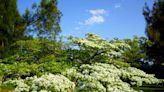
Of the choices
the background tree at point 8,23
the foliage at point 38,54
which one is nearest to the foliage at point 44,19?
the background tree at point 8,23

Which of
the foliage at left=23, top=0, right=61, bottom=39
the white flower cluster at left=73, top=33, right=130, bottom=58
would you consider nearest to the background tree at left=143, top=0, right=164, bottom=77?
the foliage at left=23, top=0, right=61, bottom=39

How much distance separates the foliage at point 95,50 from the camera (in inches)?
508

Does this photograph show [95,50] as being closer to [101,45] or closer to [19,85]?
[101,45]

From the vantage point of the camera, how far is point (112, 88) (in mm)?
11672

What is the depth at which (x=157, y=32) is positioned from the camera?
117 feet

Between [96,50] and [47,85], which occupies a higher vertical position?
[96,50]

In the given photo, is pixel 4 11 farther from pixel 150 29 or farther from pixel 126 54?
pixel 126 54

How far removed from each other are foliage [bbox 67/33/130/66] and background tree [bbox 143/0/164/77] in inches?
877

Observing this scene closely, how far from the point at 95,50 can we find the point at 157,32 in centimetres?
2339

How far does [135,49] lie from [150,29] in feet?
77.1

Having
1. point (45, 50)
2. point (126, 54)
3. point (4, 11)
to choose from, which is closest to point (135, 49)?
point (126, 54)

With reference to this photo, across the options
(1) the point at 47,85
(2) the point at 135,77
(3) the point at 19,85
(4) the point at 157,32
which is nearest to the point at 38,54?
(3) the point at 19,85

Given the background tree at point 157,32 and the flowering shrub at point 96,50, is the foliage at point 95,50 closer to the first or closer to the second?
the flowering shrub at point 96,50

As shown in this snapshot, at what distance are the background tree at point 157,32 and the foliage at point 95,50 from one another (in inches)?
877
